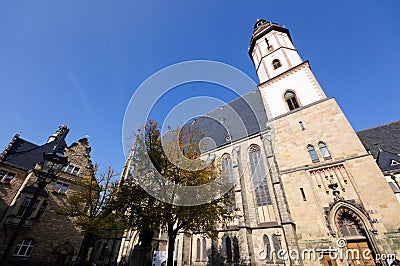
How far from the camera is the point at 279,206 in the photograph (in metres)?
13.1

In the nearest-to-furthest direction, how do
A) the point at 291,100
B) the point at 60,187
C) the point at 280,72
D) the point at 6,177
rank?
the point at 6,177 < the point at 291,100 < the point at 60,187 < the point at 280,72

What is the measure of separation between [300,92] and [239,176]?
9444 millimetres

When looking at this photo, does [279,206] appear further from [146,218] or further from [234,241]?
[146,218]

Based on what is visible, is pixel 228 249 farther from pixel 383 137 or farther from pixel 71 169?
pixel 71 169

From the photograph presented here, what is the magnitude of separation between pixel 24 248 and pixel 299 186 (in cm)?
2143

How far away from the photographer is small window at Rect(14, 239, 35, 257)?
553 inches

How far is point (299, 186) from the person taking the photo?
12.9 m

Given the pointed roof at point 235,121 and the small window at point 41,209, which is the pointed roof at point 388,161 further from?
the small window at point 41,209

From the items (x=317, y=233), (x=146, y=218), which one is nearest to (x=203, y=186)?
(x=146, y=218)

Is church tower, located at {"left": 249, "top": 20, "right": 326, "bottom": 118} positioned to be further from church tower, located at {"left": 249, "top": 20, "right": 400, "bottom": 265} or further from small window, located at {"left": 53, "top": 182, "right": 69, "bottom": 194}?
small window, located at {"left": 53, "top": 182, "right": 69, "bottom": 194}

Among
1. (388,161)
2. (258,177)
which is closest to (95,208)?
(258,177)

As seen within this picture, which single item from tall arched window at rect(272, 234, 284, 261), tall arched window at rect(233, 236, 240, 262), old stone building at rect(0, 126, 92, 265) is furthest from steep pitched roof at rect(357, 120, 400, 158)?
old stone building at rect(0, 126, 92, 265)

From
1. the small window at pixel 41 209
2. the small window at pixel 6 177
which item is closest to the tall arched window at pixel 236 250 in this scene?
the small window at pixel 41 209

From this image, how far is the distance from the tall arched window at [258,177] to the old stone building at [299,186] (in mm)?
79
